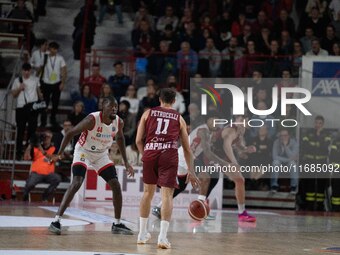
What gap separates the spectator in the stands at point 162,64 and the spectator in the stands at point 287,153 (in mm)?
4039

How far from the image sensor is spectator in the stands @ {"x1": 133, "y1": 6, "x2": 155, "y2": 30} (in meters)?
24.1

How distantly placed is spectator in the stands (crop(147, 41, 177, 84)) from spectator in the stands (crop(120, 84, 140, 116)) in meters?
1.66

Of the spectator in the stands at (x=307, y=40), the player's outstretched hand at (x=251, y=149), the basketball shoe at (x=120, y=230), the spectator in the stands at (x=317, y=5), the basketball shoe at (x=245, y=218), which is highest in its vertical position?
the spectator in the stands at (x=317, y=5)

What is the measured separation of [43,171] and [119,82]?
3727 millimetres

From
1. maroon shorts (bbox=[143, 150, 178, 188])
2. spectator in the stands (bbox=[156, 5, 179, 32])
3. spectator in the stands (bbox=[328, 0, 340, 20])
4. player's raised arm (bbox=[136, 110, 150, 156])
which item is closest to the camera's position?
maroon shorts (bbox=[143, 150, 178, 188])

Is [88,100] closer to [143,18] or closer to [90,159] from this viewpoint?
[143,18]

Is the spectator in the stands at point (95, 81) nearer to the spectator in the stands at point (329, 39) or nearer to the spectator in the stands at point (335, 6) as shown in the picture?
the spectator in the stands at point (329, 39)

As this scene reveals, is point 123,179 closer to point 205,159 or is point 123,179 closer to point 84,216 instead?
point 205,159

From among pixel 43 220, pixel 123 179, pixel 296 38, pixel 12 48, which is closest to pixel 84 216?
pixel 43 220

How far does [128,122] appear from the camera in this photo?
2066 cm

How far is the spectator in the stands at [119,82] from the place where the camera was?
21594 mm

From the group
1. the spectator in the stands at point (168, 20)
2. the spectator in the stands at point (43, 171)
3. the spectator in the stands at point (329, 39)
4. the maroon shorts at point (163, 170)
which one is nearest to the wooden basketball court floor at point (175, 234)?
the maroon shorts at point (163, 170)

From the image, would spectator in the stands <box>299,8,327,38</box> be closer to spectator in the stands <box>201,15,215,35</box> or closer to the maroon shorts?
spectator in the stands <box>201,15,215,35</box>


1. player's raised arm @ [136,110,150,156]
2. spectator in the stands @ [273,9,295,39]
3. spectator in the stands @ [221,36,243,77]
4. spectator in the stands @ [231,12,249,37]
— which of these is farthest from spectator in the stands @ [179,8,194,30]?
player's raised arm @ [136,110,150,156]
